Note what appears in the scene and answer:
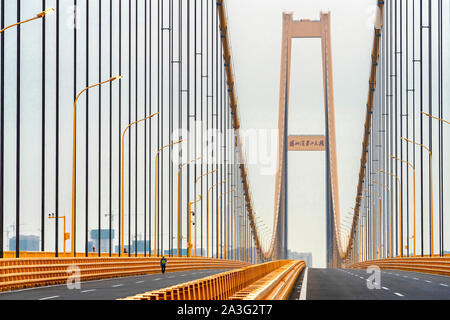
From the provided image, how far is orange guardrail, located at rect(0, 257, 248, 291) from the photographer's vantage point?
22531 mm

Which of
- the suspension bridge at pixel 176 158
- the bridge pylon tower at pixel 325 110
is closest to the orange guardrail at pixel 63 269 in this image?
the suspension bridge at pixel 176 158

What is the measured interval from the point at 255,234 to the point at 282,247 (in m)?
30.5

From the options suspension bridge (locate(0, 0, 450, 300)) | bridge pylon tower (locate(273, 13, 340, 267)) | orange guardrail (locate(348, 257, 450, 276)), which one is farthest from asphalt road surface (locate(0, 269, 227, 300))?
bridge pylon tower (locate(273, 13, 340, 267))

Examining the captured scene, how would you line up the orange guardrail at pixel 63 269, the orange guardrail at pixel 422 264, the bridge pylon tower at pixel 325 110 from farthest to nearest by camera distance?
1. the bridge pylon tower at pixel 325 110
2. the orange guardrail at pixel 422 264
3. the orange guardrail at pixel 63 269

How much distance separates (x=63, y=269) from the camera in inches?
1072

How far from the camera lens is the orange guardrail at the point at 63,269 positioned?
2253 cm

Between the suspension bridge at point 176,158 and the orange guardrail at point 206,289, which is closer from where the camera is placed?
the orange guardrail at point 206,289
